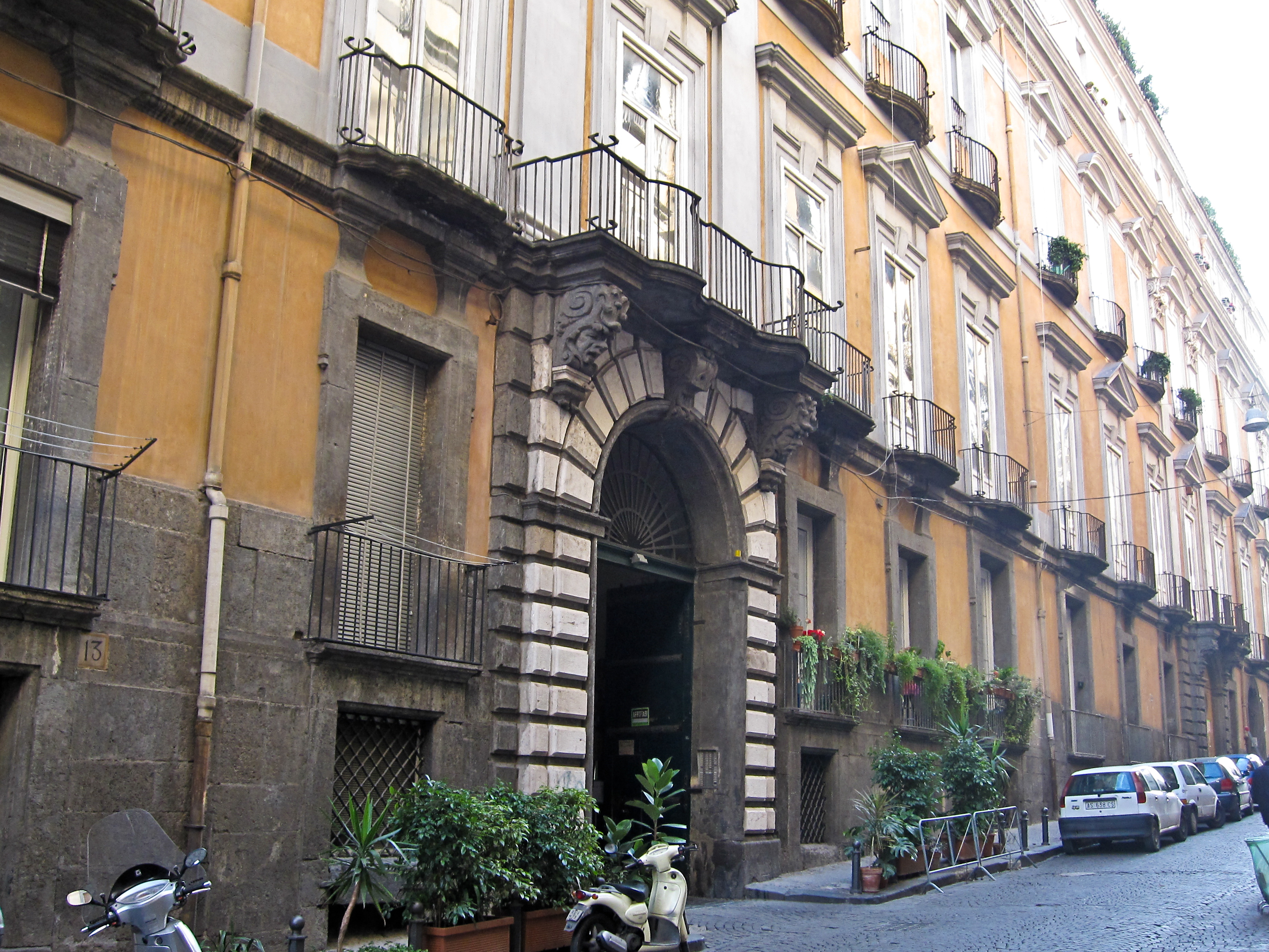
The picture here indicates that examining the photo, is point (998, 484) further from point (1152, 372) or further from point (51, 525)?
point (51, 525)

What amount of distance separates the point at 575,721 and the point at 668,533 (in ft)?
13.5

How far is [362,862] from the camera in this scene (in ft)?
30.7

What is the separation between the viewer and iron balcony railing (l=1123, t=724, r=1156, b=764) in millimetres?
32188

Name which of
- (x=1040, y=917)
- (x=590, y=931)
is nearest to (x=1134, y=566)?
(x=1040, y=917)

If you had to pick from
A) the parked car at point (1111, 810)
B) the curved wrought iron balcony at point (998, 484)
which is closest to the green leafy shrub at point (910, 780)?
the parked car at point (1111, 810)

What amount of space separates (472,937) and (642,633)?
7604 mm

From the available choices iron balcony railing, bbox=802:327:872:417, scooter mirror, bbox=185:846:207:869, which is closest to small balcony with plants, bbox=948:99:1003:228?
iron balcony railing, bbox=802:327:872:417

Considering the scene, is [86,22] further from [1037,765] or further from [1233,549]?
[1233,549]

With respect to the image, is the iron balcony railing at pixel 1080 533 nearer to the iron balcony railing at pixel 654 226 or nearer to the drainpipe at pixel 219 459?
the iron balcony railing at pixel 654 226

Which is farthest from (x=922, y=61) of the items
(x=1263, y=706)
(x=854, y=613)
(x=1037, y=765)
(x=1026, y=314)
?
(x=1263, y=706)

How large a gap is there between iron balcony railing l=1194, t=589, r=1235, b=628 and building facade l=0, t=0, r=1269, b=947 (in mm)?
18299

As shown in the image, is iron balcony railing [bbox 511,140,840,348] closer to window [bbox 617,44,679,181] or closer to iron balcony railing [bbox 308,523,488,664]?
window [bbox 617,44,679,181]

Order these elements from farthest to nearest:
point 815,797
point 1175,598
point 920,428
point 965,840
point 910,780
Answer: point 1175,598
point 920,428
point 815,797
point 965,840
point 910,780

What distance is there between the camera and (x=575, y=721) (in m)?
13.1
